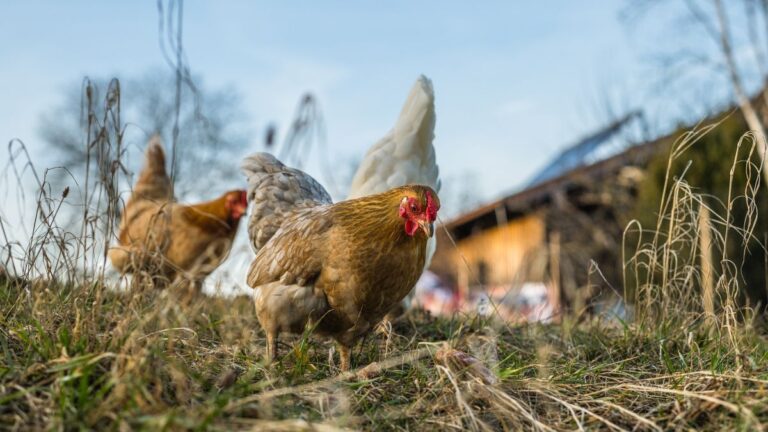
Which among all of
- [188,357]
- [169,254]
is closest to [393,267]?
[188,357]

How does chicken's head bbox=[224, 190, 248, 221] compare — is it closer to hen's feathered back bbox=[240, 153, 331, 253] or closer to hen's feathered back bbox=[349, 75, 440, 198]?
hen's feathered back bbox=[349, 75, 440, 198]

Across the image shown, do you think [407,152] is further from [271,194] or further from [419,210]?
[419,210]

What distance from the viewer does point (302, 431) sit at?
1484 millimetres

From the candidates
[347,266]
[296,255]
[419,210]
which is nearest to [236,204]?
[296,255]

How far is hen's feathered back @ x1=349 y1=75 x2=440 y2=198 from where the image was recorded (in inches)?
175

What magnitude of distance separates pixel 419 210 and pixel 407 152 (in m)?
1.93

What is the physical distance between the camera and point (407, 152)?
450cm

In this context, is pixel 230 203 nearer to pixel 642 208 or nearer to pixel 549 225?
pixel 642 208

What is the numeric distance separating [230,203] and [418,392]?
3711mm

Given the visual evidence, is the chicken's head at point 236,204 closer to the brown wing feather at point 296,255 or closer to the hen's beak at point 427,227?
the brown wing feather at point 296,255

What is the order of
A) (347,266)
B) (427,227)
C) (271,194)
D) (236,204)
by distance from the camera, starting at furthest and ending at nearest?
(236,204) → (271,194) → (347,266) → (427,227)

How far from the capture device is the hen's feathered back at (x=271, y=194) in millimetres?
3584

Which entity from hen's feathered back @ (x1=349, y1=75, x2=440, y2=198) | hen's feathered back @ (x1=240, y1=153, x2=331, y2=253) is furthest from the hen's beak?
hen's feathered back @ (x1=349, y1=75, x2=440, y2=198)

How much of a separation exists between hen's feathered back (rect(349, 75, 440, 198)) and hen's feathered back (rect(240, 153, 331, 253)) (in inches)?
29.4
